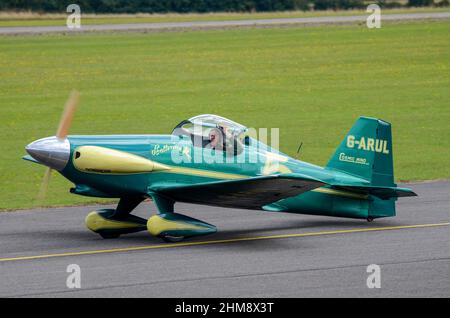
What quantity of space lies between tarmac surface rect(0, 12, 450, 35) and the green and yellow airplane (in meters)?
44.1

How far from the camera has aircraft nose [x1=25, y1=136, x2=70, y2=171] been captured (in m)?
15.4

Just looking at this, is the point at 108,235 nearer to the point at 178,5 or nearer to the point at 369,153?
the point at 369,153

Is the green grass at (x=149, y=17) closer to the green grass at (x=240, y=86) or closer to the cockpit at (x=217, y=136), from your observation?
the green grass at (x=240, y=86)

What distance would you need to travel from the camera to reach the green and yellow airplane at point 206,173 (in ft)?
51.2

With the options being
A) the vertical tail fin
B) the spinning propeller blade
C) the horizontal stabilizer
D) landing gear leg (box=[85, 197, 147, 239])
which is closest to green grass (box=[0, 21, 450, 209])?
landing gear leg (box=[85, 197, 147, 239])

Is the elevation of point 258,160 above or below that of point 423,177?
above

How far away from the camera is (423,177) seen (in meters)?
22.8

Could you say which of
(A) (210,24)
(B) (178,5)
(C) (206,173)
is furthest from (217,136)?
(B) (178,5)

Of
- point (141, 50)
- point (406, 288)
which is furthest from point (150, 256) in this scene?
point (141, 50)

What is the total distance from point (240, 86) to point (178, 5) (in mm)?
37010

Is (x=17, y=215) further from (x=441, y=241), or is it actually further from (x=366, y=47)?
(x=366, y=47)

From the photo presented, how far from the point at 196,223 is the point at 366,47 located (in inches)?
1456

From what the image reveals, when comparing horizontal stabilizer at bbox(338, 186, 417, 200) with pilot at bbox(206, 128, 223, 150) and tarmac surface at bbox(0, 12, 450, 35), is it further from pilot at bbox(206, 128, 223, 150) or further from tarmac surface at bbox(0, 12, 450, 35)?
tarmac surface at bbox(0, 12, 450, 35)

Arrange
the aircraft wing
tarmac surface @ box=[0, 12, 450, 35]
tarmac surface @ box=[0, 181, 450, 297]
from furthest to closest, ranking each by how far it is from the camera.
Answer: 1. tarmac surface @ box=[0, 12, 450, 35]
2. the aircraft wing
3. tarmac surface @ box=[0, 181, 450, 297]
